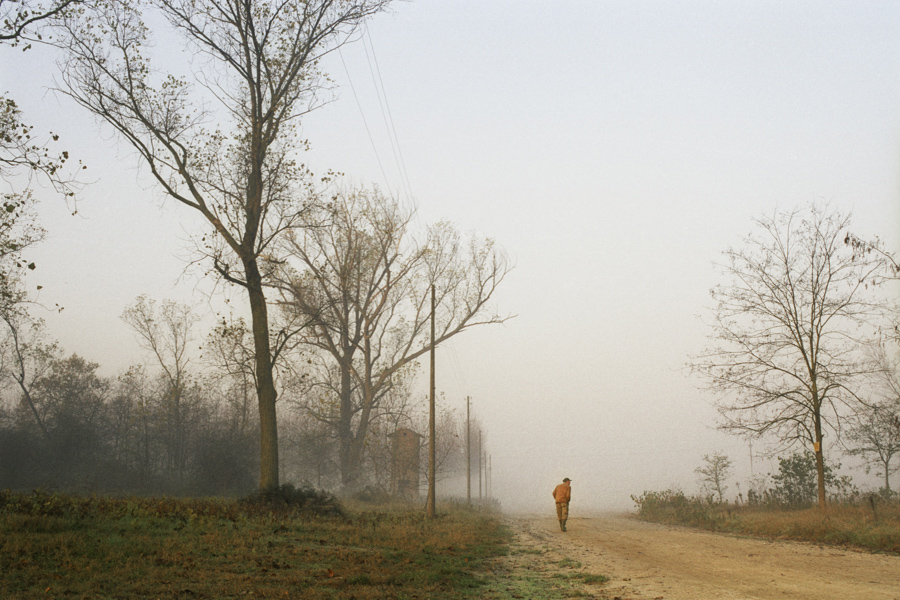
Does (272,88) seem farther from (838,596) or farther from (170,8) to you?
(838,596)

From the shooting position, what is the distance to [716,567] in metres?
10.8

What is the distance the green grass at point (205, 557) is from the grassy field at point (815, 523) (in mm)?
9223

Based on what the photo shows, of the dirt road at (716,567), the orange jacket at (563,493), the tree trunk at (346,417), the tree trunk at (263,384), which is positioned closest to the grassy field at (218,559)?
the dirt road at (716,567)

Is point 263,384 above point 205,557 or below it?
above

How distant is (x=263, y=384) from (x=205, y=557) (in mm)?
10808

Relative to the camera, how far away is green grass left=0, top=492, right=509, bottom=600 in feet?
24.2

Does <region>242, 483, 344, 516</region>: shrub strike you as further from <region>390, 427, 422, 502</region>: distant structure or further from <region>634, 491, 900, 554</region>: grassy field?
<region>390, 427, 422, 502</region>: distant structure

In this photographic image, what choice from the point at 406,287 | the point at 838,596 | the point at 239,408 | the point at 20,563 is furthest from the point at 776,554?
the point at 239,408

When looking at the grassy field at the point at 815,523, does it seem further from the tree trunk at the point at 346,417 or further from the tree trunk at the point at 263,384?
the tree trunk at the point at 346,417

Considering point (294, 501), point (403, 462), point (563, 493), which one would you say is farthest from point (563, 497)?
point (403, 462)

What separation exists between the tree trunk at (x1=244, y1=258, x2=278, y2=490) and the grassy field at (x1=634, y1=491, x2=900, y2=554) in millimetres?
15760

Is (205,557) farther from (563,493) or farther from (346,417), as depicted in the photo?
(346,417)

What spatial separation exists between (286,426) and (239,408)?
1085 centimetres

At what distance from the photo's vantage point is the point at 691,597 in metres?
7.83
